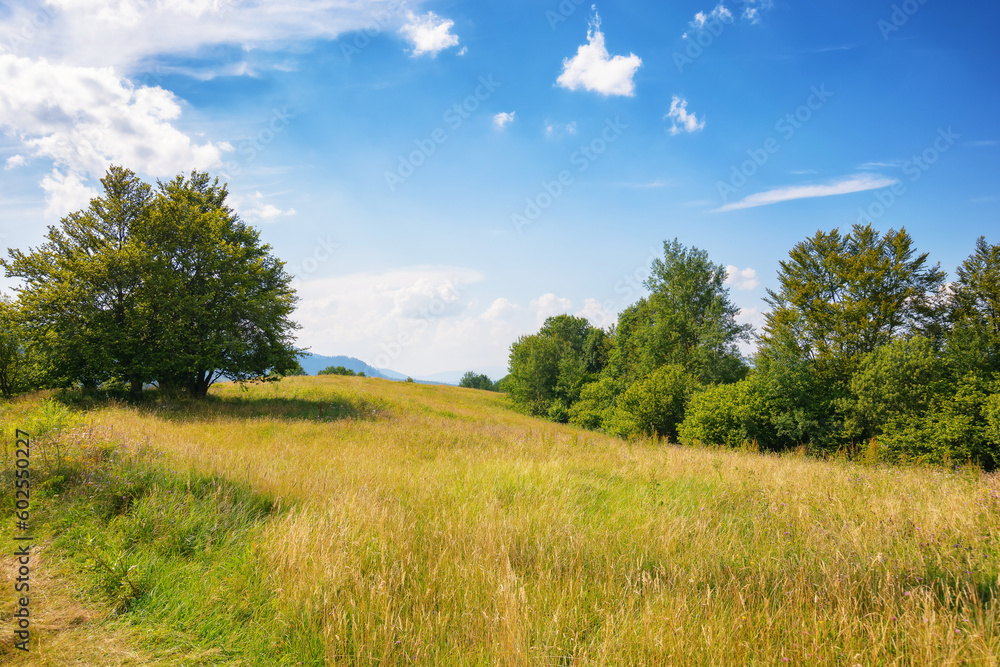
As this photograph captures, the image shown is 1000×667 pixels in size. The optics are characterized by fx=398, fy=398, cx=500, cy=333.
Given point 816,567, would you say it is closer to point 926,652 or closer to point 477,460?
point 926,652

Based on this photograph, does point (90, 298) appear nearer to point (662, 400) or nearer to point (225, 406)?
point (225, 406)

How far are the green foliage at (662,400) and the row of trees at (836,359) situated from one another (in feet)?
0.35

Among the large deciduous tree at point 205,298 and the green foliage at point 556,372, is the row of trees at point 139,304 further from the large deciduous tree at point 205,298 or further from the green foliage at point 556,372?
the green foliage at point 556,372

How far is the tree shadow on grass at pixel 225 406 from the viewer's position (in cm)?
1606


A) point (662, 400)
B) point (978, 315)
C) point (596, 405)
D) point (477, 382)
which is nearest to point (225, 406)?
point (662, 400)

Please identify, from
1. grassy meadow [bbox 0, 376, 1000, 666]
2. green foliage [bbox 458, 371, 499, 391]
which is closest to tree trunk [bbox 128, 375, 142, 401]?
grassy meadow [bbox 0, 376, 1000, 666]

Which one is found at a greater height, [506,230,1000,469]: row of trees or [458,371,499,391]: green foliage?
[506,230,1000,469]: row of trees

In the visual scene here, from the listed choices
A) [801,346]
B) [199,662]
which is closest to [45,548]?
[199,662]

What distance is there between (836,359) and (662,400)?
1150 centimetres

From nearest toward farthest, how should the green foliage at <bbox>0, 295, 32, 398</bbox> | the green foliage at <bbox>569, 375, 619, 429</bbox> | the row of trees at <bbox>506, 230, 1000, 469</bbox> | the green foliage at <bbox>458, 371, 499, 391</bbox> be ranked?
the green foliage at <bbox>0, 295, 32, 398</bbox> < the row of trees at <bbox>506, 230, 1000, 469</bbox> < the green foliage at <bbox>569, 375, 619, 429</bbox> < the green foliage at <bbox>458, 371, 499, 391</bbox>

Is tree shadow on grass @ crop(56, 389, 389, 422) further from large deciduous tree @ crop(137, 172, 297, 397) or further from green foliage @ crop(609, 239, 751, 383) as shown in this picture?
green foliage @ crop(609, 239, 751, 383)

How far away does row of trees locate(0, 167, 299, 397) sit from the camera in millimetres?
17344

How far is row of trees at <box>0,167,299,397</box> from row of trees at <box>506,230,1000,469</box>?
2917 centimetres

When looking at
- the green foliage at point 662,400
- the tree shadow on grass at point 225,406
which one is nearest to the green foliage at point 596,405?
the green foliage at point 662,400
